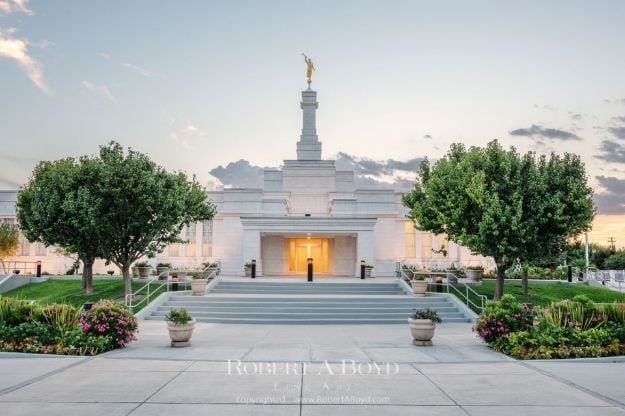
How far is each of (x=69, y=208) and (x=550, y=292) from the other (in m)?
27.3

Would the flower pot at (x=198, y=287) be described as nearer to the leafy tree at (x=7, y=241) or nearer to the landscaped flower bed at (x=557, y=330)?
the landscaped flower bed at (x=557, y=330)

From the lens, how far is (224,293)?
2788 cm

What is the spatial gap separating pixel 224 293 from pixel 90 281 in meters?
8.88

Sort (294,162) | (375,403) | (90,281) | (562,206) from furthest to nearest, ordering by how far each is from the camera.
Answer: (294,162)
(90,281)
(562,206)
(375,403)

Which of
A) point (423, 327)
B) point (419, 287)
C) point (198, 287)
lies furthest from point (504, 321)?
point (198, 287)

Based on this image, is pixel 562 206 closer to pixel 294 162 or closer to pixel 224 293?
pixel 224 293

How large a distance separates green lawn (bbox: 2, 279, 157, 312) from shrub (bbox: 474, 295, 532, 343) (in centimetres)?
1969

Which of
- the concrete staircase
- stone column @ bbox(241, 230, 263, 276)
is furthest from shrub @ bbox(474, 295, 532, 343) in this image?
stone column @ bbox(241, 230, 263, 276)

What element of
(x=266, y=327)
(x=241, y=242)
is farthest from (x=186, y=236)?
(x=266, y=327)

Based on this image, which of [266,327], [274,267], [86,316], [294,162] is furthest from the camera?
[294,162]

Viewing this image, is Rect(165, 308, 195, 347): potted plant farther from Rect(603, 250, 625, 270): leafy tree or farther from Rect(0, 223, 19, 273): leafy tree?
→ Rect(603, 250, 625, 270): leafy tree

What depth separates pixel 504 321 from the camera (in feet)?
50.6

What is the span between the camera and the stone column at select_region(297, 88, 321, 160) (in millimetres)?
47812

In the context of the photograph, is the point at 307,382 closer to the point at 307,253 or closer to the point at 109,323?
the point at 109,323
